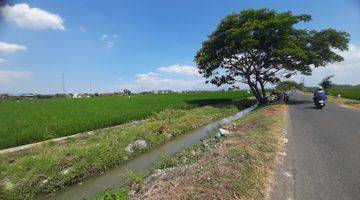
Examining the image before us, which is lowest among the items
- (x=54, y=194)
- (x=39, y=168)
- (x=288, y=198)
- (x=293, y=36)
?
(x=54, y=194)

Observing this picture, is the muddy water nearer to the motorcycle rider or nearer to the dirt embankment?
the dirt embankment

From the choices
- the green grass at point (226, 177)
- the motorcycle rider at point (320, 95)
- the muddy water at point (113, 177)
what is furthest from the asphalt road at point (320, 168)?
the motorcycle rider at point (320, 95)

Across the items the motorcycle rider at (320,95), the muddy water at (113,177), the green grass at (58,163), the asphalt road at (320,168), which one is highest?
the motorcycle rider at (320,95)

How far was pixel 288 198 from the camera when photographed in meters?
4.72

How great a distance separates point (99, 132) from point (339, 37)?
2744cm

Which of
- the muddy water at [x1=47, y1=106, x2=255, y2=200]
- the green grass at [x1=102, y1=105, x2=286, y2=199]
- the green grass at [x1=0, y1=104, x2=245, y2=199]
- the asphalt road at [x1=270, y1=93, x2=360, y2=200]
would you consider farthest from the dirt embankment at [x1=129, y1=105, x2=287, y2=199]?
the green grass at [x1=0, y1=104, x2=245, y2=199]

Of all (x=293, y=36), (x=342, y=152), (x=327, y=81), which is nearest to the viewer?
(x=342, y=152)

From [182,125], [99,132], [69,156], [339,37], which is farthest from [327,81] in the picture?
[69,156]

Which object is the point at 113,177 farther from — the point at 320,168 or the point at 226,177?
the point at 320,168

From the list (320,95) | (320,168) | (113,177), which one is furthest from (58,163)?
(320,95)

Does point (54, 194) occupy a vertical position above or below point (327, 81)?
below

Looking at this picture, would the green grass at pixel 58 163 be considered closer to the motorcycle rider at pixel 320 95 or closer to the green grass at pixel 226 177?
the green grass at pixel 226 177

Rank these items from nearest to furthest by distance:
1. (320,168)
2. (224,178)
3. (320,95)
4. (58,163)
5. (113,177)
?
(224,178) → (320,168) → (58,163) → (113,177) → (320,95)

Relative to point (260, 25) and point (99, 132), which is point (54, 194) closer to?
point (99, 132)
